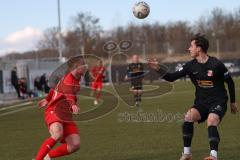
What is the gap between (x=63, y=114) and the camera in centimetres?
945

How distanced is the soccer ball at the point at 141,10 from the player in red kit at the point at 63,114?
15.4 feet

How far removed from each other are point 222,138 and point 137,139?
6.25ft

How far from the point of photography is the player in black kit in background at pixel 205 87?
9234 mm

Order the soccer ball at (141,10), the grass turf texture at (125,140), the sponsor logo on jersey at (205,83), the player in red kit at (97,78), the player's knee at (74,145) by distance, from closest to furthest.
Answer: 1. the sponsor logo on jersey at (205,83)
2. the player's knee at (74,145)
3. the grass turf texture at (125,140)
4. the soccer ball at (141,10)
5. the player in red kit at (97,78)

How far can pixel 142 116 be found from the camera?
19.7 metres

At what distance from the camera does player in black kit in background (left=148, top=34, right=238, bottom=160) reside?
30.3ft

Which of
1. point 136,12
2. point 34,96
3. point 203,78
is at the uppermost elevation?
point 136,12

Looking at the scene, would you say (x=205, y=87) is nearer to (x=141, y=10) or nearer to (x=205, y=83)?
(x=205, y=83)

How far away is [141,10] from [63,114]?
5.31 m

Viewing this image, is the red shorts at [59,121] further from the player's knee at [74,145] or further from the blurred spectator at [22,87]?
the blurred spectator at [22,87]

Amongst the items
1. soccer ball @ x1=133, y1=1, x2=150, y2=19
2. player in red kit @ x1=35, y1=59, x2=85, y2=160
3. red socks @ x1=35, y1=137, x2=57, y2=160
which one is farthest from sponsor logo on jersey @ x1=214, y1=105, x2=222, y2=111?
soccer ball @ x1=133, y1=1, x2=150, y2=19

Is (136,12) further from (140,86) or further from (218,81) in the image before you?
(140,86)

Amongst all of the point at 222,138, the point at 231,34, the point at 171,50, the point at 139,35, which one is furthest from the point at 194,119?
the point at 139,35

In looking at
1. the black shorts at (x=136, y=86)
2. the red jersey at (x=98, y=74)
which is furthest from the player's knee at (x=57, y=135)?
the red jersey at (x=98, y=74)
